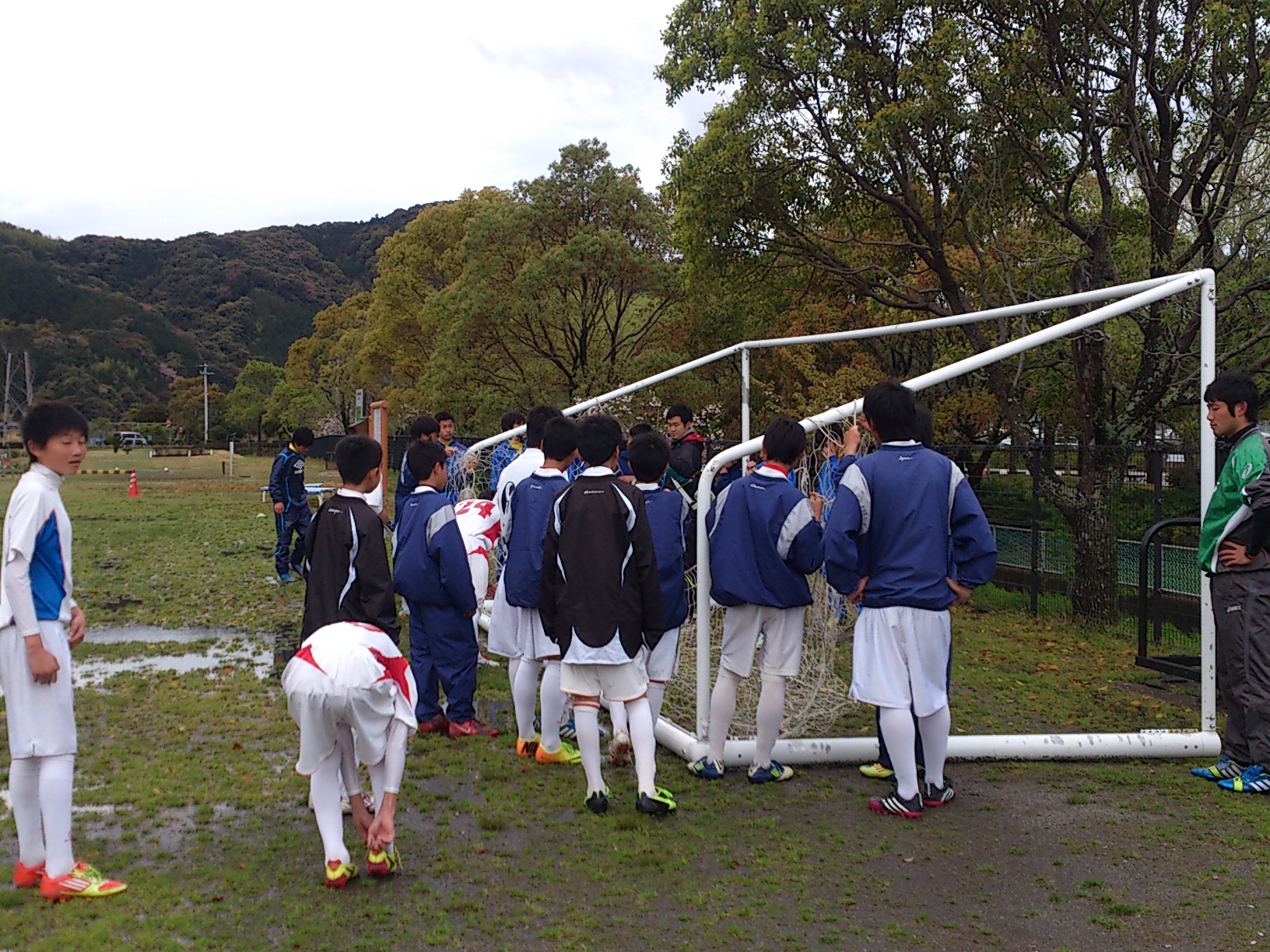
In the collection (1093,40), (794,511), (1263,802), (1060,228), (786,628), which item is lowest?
(1263,802)

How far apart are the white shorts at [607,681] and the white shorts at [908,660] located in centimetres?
96

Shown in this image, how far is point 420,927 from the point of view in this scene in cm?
353

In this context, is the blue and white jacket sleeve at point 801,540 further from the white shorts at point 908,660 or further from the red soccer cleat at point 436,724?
the red soccer cleat at point 436,724

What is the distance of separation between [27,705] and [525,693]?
257cm

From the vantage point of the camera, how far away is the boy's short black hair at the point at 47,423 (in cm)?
376

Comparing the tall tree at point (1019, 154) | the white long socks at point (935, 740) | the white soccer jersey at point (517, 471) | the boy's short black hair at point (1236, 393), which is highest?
the tall tree at point (1019, 154)

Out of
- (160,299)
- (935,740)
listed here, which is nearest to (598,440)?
(935,740)

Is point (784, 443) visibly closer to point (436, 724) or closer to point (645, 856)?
point (645, 856)

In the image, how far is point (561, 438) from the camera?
17.8 ft

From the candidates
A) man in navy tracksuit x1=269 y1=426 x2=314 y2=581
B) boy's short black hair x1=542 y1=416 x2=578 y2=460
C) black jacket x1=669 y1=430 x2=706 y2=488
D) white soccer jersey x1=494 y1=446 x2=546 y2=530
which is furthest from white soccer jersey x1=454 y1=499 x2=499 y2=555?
man in navy tracksuit x1=269 y1=426 x2=314 y2=581

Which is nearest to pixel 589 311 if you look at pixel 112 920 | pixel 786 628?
pixel 786 628

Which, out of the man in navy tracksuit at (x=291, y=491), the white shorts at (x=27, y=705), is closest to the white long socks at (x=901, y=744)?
the white shorts at (x=27, y=705)

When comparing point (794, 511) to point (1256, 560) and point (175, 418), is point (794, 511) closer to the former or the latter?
point (1256, 560)

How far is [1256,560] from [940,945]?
2668 millimetres
